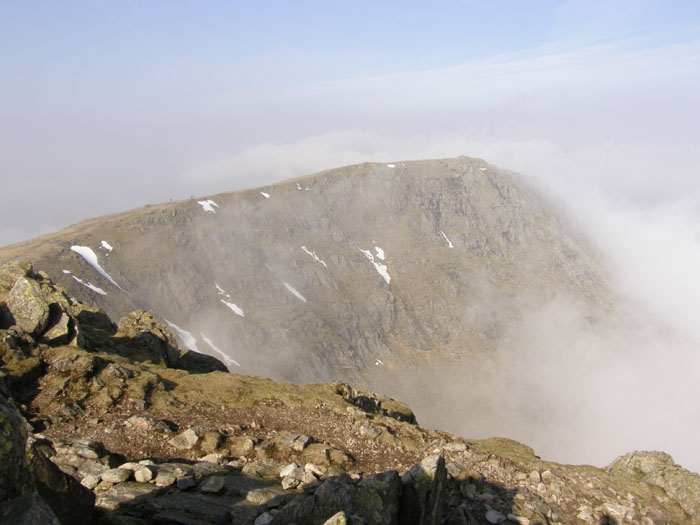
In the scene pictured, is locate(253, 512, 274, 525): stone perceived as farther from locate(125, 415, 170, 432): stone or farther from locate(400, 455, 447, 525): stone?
locate(125, 415, 170, 432): stone

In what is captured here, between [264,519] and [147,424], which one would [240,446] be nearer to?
[147,424]

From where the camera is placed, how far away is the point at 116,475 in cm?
1630

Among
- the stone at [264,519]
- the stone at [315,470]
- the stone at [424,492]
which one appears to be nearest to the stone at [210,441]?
the stone at [315,470]

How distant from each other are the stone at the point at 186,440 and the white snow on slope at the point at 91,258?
603 ft

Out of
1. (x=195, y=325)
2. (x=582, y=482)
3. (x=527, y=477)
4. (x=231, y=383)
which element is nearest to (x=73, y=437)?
(x=231, y=383)

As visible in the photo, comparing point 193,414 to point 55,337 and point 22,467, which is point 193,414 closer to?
point 55,337

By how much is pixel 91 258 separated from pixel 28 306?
184 meters

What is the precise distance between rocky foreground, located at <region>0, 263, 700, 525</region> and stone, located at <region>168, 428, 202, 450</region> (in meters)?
0.07

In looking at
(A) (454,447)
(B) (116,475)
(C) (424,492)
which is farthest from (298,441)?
(C) (424,492)

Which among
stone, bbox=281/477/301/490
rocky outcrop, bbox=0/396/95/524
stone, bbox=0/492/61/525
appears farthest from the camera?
stone, bbox=281/477/301/490

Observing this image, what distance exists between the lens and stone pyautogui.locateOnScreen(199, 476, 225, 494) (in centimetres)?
1627

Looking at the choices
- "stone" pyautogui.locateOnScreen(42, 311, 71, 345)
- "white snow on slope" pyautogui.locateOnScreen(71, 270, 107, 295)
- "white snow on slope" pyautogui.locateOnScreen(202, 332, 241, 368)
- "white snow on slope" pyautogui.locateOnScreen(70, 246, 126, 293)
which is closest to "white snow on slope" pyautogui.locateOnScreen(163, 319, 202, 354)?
"white snow on slope" pyautogui.locateOnScreen(202, 332, 241, 368)

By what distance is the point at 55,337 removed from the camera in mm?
30031

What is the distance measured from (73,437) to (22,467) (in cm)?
1404
